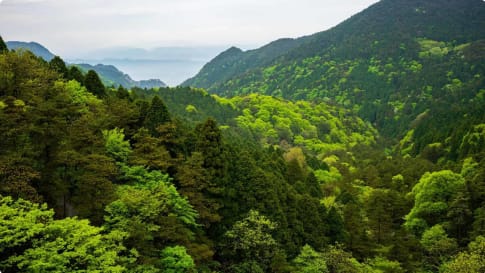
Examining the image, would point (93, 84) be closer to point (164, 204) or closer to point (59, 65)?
point (59, 65)

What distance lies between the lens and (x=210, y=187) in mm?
34188

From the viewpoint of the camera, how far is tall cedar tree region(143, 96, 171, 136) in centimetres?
3600

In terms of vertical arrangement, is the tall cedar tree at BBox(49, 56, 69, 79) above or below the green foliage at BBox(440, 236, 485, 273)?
above

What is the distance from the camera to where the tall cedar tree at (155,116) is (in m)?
36.0

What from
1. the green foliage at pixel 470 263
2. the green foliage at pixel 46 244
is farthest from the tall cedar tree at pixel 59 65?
the green foliage at pixel 470 263

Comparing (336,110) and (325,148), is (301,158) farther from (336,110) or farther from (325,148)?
(336,110)

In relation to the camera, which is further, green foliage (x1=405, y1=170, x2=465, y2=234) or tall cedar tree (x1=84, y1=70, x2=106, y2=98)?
green foliage (x1=405, y1=170, x2=465, y2=234)

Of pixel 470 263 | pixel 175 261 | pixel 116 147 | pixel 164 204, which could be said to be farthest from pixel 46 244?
pixel 470 263

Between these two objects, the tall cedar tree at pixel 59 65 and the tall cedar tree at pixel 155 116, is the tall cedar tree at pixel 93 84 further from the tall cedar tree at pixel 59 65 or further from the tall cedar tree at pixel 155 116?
the tall cedar tree at pixel 155 116

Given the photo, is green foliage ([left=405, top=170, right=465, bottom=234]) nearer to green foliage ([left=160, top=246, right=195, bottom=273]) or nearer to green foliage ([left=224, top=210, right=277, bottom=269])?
green foliage ([left=224, top=210, right=277, bottom=269])

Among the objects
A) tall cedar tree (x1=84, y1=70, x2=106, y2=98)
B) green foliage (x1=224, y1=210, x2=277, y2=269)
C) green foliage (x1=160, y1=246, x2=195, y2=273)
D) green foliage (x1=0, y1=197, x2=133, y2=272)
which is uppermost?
tall cedar tree (x1=84, y1=70, x2=106, y2=98)

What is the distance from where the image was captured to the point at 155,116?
36.2 metres

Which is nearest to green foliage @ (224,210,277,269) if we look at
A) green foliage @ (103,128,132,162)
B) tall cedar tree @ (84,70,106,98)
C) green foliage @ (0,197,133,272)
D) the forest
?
the forest

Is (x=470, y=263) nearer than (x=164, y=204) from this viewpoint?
No
